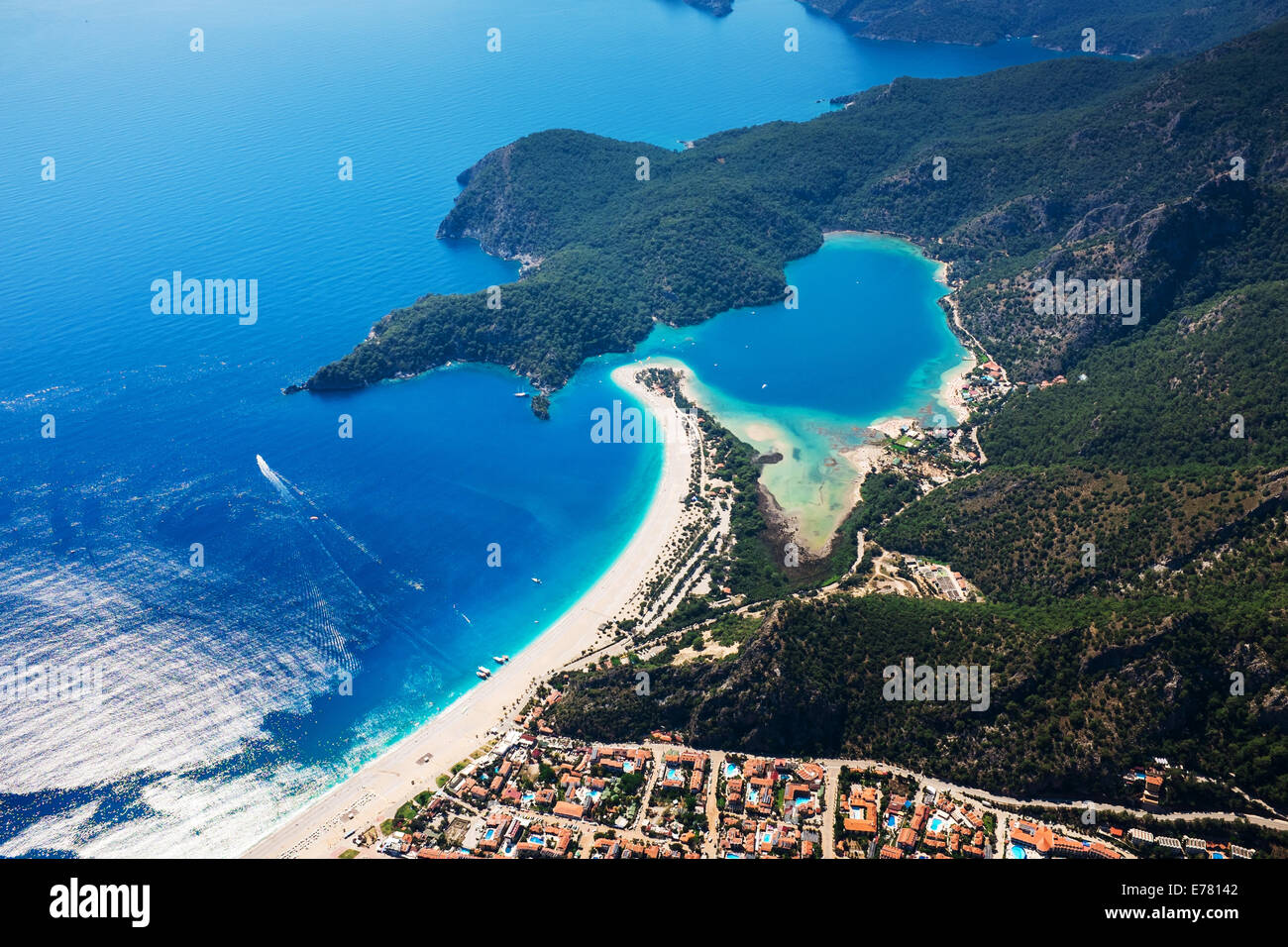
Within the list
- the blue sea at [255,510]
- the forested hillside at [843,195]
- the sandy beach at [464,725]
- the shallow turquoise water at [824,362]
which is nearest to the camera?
the sandy beach at [464,725]

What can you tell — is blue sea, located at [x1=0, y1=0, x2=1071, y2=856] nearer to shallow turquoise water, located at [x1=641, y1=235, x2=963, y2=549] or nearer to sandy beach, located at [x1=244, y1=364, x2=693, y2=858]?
shallow turquoise water, located at [x1=641, y1=235, x2=963, y2=549]

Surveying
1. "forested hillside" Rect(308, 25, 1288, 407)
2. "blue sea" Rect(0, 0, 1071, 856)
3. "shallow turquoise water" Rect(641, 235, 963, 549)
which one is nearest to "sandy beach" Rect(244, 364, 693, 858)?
"blue sea" Rect(0, 0, 1071, 856)

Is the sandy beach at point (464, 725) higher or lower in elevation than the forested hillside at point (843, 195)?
lower

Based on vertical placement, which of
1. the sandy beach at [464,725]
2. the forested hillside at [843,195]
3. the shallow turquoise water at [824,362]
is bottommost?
the sandy beach at [464,725]

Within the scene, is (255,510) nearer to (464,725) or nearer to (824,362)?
(464,725)

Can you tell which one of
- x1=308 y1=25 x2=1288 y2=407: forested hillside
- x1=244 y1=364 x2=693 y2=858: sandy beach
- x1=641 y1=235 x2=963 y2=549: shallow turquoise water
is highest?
x1=308 y1=25 x2=1288 y2=407: forested hillside

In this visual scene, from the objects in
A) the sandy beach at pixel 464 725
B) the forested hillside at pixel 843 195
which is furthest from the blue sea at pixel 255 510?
the forested hillside at pixel 843 195

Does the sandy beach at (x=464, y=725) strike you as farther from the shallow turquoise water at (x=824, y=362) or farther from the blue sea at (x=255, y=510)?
the shallow turquoise water at (x=824, y=362)

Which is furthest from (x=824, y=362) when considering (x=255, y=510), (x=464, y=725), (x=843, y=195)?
(x=255, y=510)

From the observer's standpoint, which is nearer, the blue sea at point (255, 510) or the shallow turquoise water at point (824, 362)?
the blue sea at point (255, 510)
